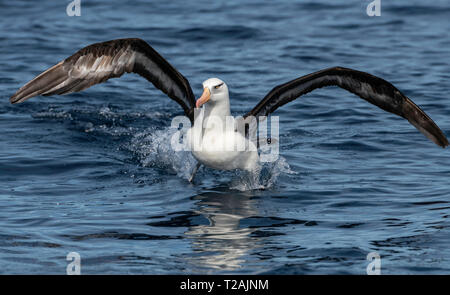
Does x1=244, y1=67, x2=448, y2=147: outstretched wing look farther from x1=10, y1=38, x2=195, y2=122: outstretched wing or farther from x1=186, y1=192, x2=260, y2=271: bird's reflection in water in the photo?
x1=186, y1=192, x2=260, y2=271: bird's reflection in water

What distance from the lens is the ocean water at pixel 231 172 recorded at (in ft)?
25.2

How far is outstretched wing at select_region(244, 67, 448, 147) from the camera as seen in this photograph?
978cm

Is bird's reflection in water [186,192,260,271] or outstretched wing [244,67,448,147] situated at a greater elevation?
outstretched wing [244,67,448,147]

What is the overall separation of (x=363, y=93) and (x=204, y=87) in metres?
2.40

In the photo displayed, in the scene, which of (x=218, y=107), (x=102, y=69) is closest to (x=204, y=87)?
(x=218, y=107)

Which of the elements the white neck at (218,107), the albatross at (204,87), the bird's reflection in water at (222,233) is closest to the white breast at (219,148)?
the albatross at (204,87)

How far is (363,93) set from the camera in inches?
399

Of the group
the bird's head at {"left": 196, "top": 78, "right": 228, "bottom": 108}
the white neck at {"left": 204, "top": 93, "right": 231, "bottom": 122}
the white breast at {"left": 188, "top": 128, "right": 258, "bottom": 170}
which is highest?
the bird's head at {"left": 196, "top": 78, "right": 228, "bottom": 108}

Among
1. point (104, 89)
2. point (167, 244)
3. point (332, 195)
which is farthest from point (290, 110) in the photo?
point (167, 244)

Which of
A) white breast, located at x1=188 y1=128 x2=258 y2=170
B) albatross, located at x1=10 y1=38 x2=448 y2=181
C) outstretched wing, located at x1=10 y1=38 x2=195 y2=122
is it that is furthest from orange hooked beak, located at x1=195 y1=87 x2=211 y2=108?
outstretched wing, located at x1=10 y1=38 x2=195 y2=122

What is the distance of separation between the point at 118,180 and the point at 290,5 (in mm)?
13705

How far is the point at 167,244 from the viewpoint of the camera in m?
7.90
